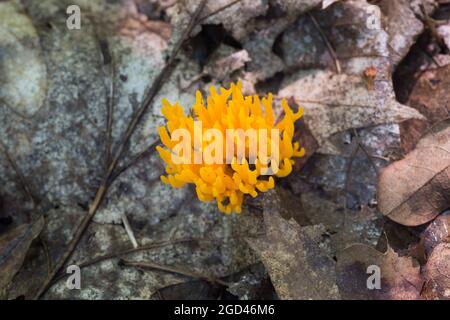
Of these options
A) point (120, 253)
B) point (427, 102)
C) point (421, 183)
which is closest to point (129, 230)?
point (120, 253)

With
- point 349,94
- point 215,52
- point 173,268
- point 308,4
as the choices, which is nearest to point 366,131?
point 349,94

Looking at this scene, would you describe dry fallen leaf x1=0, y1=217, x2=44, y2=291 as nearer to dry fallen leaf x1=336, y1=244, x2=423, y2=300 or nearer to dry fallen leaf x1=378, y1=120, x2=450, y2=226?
dry fallen leaf x1=336, y1=244, x2=423, y2=300

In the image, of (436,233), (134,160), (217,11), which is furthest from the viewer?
(217,11)

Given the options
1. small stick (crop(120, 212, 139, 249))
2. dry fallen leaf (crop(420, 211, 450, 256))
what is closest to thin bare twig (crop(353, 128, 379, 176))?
dry fallen leaf (crop(420, 211, 450, 256))

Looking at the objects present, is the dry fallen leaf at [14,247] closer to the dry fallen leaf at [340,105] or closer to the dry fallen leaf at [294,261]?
the dry fallen leaf at [294,261]

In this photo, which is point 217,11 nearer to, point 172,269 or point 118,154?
point 118,154

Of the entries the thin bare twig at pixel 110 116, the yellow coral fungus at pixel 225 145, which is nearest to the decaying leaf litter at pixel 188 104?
the thin bare twig at pixel 110 116

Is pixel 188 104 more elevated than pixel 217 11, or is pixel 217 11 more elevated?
pixel 217 11
